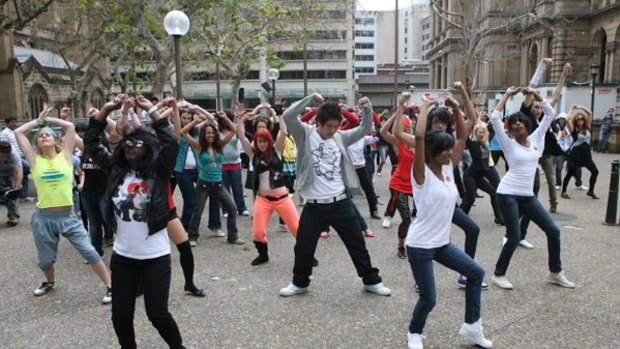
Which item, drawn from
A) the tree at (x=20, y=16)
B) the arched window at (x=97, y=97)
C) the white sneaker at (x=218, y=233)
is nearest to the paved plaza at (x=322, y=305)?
the white sneaker at (x=218, y=233)

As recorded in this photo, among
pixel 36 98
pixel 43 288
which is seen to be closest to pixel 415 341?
pixel 43 288

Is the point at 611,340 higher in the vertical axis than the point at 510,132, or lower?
lower

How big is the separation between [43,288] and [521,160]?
531cm

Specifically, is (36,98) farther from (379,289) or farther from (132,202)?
(132,202)

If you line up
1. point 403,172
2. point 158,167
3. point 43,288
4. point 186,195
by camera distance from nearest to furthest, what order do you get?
1. point 158,167
2. point 43,288
3. point 403,172
4. point 186,195

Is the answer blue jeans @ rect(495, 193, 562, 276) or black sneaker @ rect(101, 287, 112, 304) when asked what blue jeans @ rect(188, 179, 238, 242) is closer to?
black sneaker @ rect(101, 287, 112, 304)

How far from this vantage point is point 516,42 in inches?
1844

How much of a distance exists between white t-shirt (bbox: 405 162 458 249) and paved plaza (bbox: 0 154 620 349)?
0.89 m

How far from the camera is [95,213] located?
6078 millimetres

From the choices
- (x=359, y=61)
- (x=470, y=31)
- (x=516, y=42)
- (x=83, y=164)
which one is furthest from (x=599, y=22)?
(x=359, y=61)

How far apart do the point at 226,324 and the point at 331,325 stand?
94 centimetres

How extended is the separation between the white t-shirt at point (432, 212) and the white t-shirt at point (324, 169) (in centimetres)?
119

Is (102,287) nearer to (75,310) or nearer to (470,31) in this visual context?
(75,310)

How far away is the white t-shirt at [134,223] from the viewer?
3344 millimetres
